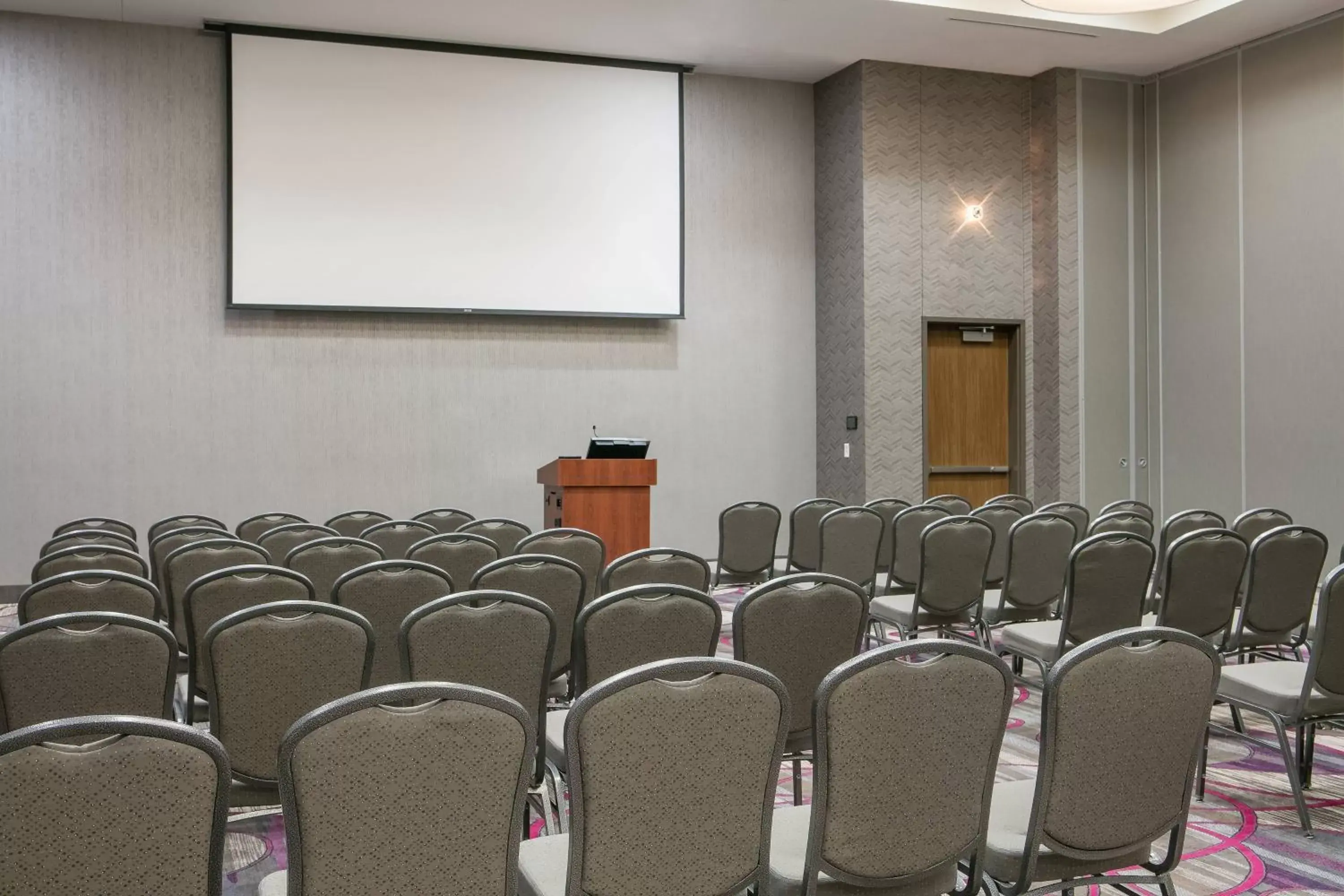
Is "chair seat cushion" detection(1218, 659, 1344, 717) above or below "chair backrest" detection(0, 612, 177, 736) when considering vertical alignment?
below

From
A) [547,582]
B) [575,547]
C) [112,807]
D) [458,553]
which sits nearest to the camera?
[112,807]

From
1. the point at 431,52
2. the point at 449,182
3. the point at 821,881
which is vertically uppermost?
the point at 431,52

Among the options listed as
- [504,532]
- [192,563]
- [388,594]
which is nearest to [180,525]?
[504,532]

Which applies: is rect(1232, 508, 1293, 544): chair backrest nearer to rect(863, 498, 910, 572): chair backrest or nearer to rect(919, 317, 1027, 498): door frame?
rect(863, 498, 910, 572): chair backrest

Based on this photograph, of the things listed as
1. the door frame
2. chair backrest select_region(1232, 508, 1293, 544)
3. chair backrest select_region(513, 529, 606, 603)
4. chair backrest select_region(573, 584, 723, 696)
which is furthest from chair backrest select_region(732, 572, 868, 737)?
the door frame

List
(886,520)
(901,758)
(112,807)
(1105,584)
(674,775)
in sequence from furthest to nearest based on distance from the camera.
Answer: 1. (886,520)
2. (1105,584)
3. (901,758)
4. (674,775)
5. (112,807)

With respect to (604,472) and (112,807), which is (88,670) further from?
(604,472)

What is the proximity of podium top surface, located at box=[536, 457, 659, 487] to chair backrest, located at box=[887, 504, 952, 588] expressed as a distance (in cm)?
232

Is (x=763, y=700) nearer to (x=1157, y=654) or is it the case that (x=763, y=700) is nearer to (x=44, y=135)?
(x=1157, y=654)

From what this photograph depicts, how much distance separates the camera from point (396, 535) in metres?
6.19

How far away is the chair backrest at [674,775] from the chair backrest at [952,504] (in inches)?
194

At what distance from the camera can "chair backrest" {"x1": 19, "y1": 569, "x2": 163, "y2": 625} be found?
155 inches

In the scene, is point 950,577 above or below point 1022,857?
above

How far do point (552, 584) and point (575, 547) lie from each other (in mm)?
1079
